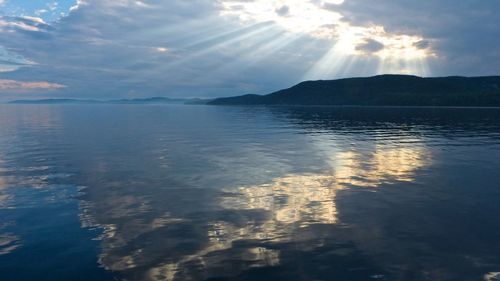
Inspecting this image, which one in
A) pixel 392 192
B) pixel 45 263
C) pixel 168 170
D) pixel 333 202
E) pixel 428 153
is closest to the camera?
pixel 45 263

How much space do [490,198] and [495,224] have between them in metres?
7.00

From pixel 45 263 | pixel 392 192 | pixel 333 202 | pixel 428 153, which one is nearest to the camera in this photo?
pixel 45 263

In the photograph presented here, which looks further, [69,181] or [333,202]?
[69,181]

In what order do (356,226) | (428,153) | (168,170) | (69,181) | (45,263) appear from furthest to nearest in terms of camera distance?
1. (428,153)
2. (168,170)
3. (69,181)
4. (356,226)
5. (45,263)

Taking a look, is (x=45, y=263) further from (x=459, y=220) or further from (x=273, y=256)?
(x=459, y=220)

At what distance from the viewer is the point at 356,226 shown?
71.4ft

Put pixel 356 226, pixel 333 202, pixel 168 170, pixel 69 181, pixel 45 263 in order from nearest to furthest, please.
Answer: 1. pixel 45 263
2. pixel 356 226
3. pixel 333 202
4. pixel 69 181
5. pixel 168 170

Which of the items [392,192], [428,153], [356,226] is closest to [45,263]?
[356,226]

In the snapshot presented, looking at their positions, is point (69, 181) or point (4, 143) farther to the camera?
point (4, 143)

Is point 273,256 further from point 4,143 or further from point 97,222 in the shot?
point 4,143

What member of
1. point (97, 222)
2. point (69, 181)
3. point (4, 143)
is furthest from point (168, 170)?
point (4, 143)

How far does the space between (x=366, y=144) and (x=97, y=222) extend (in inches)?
1896

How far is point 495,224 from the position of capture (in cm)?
2183

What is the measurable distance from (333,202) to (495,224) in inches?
395
